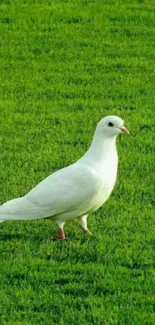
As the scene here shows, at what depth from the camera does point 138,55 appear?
15844 millimetres

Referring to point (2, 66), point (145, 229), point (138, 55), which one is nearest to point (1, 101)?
point (2, 66)

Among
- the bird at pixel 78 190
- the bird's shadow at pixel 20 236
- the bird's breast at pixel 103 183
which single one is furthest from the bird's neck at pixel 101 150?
the bird's shadow at pixel 20 236

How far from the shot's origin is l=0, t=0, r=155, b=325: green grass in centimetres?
828

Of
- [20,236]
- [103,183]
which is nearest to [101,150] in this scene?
[103,183]

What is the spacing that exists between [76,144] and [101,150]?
2.88m

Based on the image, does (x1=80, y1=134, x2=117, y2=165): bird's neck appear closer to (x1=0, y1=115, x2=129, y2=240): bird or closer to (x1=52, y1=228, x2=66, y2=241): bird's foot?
(x1=0, y1=115, x2=129, y2=240): bird

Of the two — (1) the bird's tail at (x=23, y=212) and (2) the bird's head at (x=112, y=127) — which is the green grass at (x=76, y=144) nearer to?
(1) the bird's tail at (x=23, y=212)

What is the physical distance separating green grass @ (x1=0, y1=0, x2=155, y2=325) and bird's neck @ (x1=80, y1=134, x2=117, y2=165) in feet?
2.15

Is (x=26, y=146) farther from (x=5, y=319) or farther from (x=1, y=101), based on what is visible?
(x=5, y=319)

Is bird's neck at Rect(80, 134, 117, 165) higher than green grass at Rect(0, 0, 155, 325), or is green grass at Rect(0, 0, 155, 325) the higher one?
bird's neck at Rect(80, 134, 117, 165)

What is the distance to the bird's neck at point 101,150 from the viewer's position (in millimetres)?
9328

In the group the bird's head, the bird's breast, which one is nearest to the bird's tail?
the bird's breast

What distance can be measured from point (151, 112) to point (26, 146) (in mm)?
1920

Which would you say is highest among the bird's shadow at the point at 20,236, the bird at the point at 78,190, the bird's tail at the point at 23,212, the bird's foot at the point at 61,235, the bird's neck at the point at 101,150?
Result: the bird's neck at the point at 101,150
